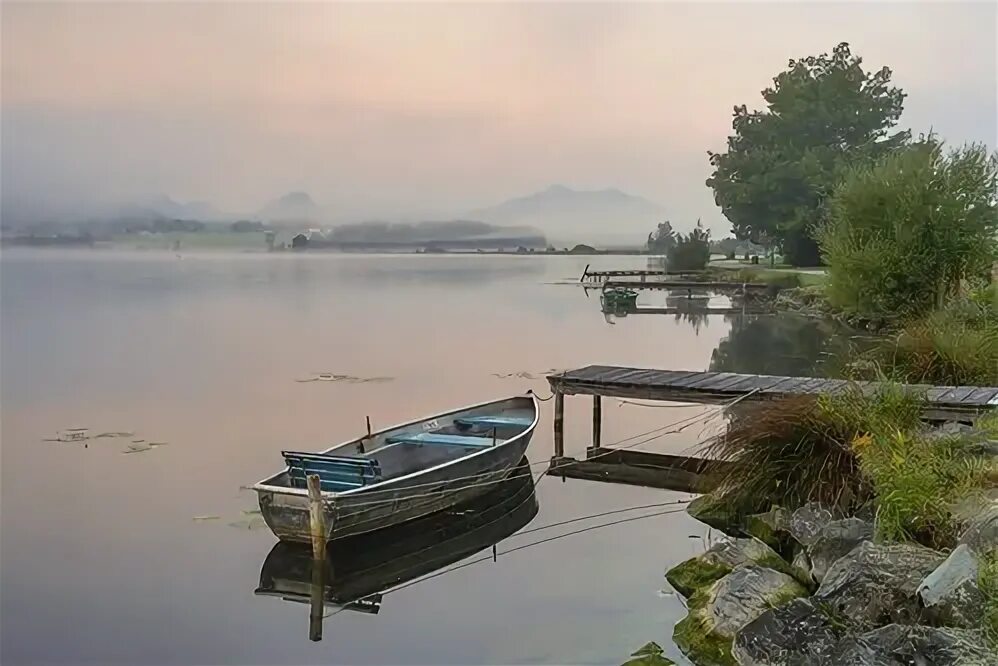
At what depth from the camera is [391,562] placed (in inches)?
324

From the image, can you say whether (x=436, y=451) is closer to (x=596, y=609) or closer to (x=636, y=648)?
(x=596, y=609)

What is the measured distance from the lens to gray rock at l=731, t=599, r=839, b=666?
460 centimetres

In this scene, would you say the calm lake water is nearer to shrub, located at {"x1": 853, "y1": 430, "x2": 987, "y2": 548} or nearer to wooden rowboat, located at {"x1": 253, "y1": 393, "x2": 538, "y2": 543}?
wooden rowboat, located at {"x1": 253, "y1": 393, "x2": 538, "y2": 543}

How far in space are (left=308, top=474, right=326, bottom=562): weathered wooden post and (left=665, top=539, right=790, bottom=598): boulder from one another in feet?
8.93

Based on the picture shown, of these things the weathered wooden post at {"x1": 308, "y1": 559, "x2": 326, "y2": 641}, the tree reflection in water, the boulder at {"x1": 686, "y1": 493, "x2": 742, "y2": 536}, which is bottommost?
the weathered wooden post at {"x1": 308, "y1": 559, "x2": 326, "y2": 641}

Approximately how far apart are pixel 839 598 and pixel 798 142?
128 ft

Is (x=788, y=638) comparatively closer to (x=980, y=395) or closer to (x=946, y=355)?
(x=980, y=395)

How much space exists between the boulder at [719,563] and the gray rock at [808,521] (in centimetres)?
21

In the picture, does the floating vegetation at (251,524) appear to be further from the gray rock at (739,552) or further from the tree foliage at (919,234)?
the tree foliage at (919,234)

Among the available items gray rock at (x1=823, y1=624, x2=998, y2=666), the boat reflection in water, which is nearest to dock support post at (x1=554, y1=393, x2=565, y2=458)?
the boat reflection in water

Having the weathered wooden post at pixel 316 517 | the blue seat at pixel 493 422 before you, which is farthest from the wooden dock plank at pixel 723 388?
the weathered wooden post at pixel 316 517

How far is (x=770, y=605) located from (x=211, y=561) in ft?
16.5

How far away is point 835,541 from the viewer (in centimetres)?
576

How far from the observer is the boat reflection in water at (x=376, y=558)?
25.2ft
